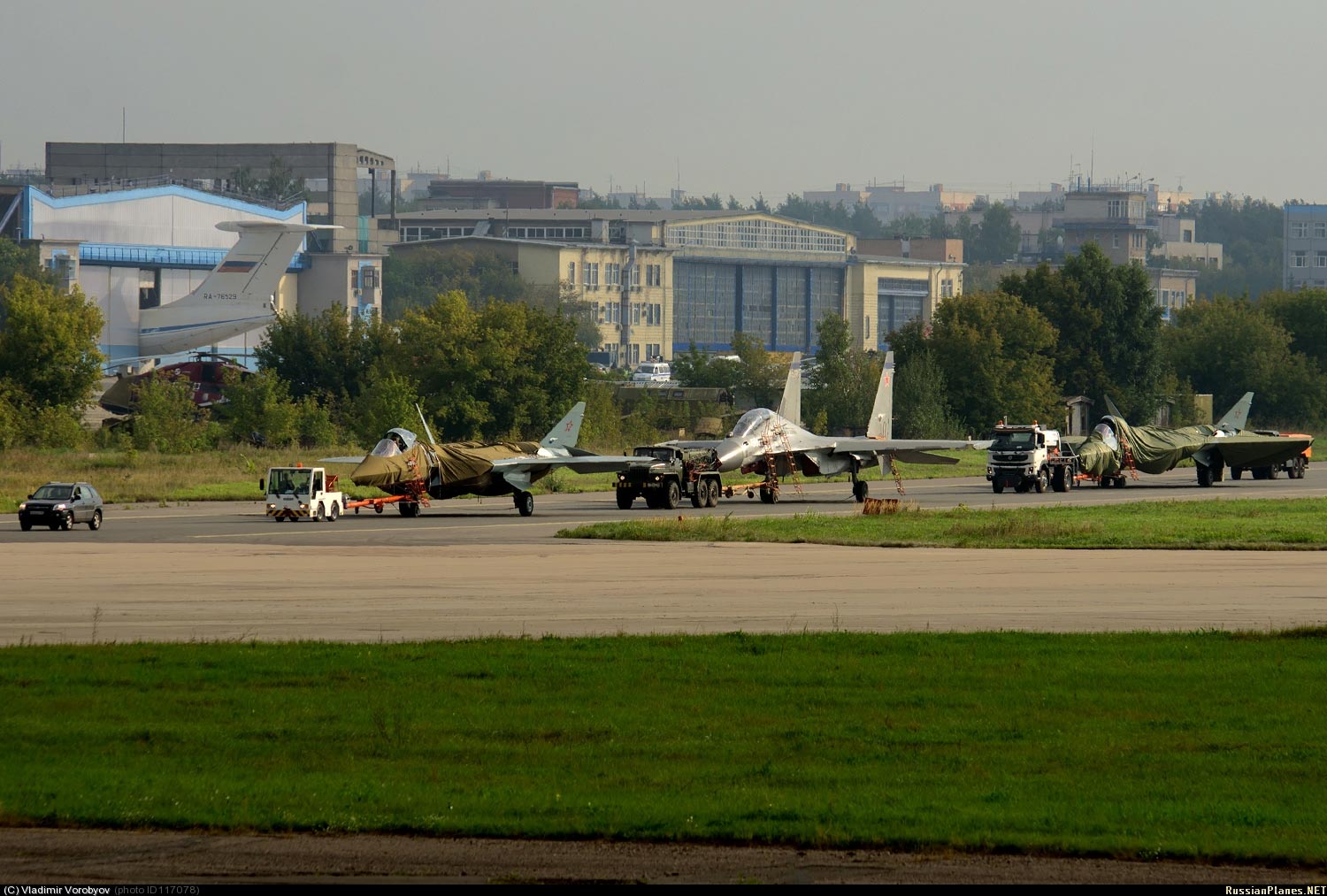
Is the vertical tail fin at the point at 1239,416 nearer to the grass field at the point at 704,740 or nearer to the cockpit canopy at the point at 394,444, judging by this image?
the cockpit canopy at the point at 394,444

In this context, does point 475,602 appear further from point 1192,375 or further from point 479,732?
point 1192,375

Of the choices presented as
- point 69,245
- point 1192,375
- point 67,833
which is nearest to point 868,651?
point 67,833

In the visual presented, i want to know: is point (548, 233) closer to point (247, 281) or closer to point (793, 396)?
point (247, 281)

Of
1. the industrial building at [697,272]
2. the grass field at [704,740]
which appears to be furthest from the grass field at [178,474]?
the industrial building at [697,272]

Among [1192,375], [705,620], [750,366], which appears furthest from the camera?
[1192,375]

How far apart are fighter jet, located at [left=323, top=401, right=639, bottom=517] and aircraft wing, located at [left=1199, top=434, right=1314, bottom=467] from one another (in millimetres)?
26287

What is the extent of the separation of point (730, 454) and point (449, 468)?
330 inches

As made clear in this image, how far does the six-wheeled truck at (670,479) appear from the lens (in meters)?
45.3

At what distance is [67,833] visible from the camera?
1080 cm

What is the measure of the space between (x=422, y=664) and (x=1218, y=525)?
25.2 metres

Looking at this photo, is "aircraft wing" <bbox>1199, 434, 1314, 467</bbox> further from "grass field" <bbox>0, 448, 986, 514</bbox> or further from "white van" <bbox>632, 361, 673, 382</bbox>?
"white van" <bbox>632, 361, 673, 382</bbox>

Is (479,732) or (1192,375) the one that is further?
(1192,375)

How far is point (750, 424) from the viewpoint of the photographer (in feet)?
163

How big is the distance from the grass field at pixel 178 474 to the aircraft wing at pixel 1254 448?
1159 cm
